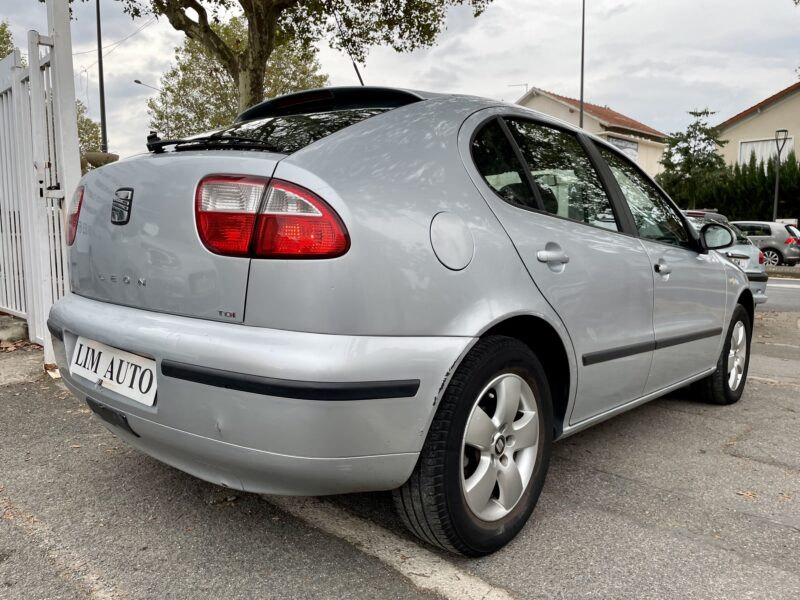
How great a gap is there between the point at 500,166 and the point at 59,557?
6.47ft

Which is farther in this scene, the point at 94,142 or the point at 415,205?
the point at 94,142

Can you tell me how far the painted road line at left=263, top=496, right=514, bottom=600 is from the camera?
1990 mm

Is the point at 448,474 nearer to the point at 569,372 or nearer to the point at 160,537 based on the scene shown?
the point at 569,372

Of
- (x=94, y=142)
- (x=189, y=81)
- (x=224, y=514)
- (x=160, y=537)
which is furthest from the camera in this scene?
(x=94, y=142)

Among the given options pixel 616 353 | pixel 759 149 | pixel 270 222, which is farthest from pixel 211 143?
pixel 759 149

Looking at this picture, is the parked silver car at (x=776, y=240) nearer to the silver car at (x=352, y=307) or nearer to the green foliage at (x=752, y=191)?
the green foliage at (x=752, y=191)

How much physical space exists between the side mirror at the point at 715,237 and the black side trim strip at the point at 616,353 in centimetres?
88

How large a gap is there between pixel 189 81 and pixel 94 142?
13.5 m

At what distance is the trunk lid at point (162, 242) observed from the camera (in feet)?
6.13

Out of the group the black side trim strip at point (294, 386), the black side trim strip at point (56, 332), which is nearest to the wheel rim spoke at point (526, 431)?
the black side trim strip at point (294, 386)

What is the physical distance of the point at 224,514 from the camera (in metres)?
2.47

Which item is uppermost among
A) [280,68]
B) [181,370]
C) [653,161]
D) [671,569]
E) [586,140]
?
[280,68]

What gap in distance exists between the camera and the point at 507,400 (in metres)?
2.18

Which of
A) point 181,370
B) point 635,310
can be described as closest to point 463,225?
point 181,370
